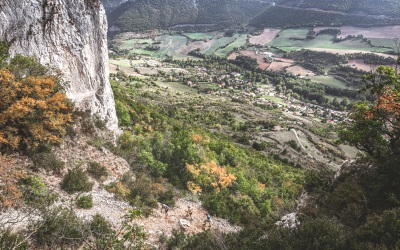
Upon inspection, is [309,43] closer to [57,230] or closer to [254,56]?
[254,56]

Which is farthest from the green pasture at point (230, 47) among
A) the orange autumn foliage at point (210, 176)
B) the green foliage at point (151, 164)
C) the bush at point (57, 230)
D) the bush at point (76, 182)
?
the bush at point (57, 230)

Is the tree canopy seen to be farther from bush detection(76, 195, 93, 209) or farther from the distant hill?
the distant hill

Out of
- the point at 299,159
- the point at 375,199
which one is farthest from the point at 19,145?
the point at 299,159

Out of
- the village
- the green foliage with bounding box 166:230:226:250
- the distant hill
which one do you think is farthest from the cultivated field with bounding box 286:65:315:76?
the green foliage with bounding box 166:230:226:250

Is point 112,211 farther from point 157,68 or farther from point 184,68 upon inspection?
point 184,68

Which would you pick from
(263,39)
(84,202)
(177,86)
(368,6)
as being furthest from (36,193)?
(368,6)
